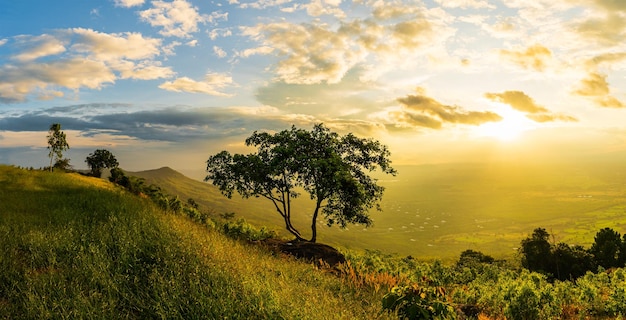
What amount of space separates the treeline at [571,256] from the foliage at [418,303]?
9369 cm

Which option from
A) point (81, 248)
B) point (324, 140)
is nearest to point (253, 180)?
point (324, 140)

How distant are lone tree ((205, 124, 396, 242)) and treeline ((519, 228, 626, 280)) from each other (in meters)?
76.4

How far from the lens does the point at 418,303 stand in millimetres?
8203

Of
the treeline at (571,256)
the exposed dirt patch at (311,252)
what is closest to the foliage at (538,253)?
the treeline at (571,256)

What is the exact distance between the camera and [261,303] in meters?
8.25

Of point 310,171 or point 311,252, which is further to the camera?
point 310,171

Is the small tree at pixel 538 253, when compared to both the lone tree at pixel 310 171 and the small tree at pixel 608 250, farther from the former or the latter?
the lone tree at pixel 310 171

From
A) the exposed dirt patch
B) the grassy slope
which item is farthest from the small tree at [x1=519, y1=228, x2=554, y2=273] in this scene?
the grassy slope

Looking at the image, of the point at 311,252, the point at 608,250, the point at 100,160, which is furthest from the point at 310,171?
the point at 608,250

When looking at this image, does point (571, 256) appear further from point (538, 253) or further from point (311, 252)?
point (311, 252)

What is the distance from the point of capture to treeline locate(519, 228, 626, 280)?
282ft

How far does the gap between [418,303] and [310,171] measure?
69.7 ft

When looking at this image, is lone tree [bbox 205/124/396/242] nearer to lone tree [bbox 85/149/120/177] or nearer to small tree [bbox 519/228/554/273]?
lone tree [bbox 85/149/120/177]

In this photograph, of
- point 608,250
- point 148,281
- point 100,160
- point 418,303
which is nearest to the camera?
point 418,303
